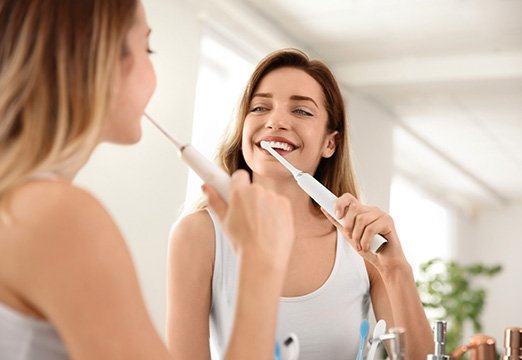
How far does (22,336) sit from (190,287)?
2.04 feet

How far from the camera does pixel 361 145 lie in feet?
16.5

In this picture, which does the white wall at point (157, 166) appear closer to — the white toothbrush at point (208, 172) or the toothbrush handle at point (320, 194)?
the toothbrush handle at point (320, 194)

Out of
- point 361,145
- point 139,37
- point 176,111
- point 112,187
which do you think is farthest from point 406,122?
point 139,37

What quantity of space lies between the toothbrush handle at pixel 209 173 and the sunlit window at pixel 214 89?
2825 millimetres

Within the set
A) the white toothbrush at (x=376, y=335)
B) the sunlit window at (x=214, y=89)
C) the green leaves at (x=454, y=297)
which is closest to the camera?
the white toothbrush at (x=376, y=335)

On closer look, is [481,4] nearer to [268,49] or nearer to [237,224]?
[268,49]

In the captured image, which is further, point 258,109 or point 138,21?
point 258,109

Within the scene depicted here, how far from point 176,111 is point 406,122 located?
2.57m

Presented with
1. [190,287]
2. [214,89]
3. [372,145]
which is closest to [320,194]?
[190,287]

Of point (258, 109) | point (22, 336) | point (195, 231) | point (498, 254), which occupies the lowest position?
point (22, 336)

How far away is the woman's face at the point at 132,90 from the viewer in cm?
82

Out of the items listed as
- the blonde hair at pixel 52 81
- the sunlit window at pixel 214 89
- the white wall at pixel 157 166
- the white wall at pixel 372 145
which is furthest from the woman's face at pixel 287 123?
the white wall at pixel 372 145

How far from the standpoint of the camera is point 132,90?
2.72 ft

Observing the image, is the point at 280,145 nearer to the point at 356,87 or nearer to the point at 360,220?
the point at 360,220
